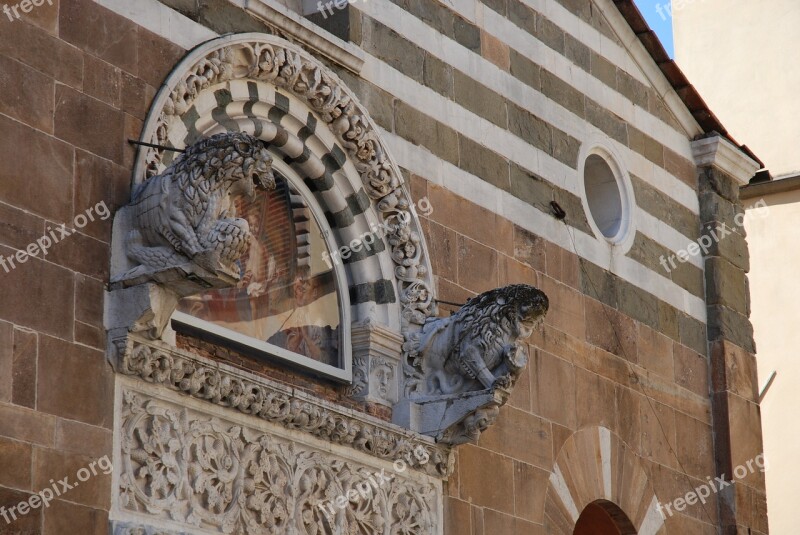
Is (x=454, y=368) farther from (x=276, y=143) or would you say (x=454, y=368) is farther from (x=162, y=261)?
(x=162, y=261)

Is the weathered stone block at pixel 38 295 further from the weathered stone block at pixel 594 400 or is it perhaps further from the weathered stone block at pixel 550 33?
the weathered stone block at pixel 550 33

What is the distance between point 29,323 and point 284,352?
7.53 feet

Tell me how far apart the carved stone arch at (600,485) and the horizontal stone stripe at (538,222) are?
4.70 feet

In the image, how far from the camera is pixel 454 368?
455 inches

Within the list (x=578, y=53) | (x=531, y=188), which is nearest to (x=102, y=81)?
(x=531, y=188)

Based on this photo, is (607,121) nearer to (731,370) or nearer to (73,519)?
(731,370)

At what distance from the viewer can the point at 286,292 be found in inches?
435

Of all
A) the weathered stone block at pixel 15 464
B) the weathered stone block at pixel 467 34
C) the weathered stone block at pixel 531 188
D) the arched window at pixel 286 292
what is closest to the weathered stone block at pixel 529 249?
the weathered stone block at pixel 531 188

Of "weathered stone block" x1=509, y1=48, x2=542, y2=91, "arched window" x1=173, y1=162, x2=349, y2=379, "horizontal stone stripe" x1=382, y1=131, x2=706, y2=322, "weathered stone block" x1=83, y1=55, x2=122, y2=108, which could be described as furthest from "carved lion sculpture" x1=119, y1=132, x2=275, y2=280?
"weathered stone block" x1=509, y1=48, x2=542, y2=91

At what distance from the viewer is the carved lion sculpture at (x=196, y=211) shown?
9.27 meters

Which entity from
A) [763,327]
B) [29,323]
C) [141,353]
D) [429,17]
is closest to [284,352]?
[141,353]

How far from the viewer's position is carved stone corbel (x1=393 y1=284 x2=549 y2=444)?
37.0ft

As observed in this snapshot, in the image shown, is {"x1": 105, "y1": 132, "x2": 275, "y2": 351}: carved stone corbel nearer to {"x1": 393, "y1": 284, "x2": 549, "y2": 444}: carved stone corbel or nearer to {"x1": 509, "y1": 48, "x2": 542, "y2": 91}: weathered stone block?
{"x1": 393, "y1": 284, "x2": 549, "y2": 444}: carved stone corbel

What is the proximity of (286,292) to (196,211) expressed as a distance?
1.79 meters
